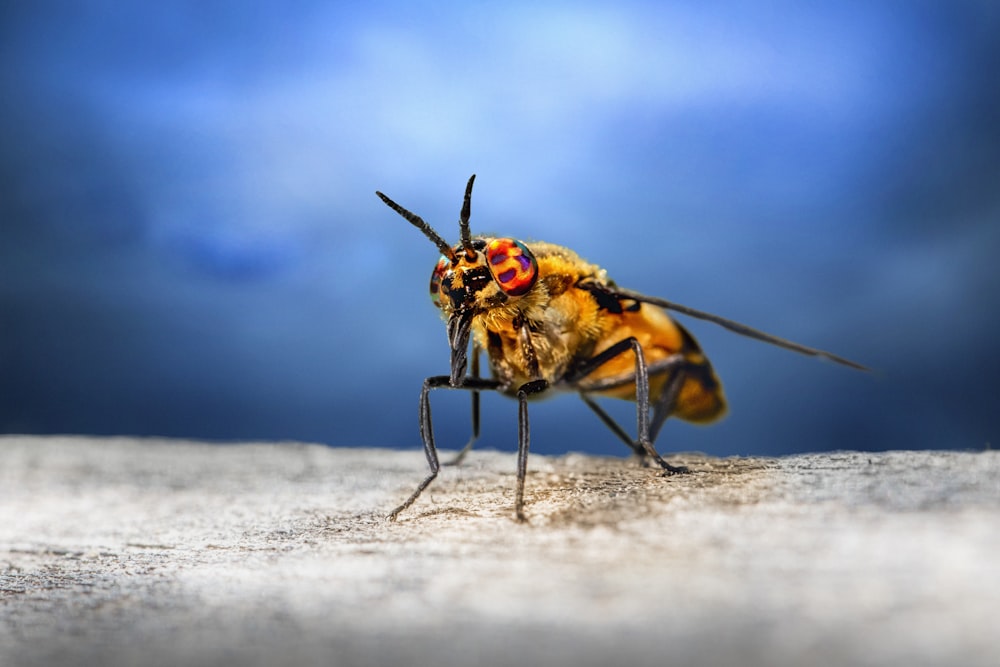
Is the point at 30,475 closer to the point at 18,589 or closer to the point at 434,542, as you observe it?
the point at 18,589

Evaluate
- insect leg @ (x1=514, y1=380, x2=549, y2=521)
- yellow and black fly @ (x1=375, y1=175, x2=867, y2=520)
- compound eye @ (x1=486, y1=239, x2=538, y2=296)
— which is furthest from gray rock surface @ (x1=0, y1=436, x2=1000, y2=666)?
compound eye @ (x1=486, y1=239, x2=538, y2=296)

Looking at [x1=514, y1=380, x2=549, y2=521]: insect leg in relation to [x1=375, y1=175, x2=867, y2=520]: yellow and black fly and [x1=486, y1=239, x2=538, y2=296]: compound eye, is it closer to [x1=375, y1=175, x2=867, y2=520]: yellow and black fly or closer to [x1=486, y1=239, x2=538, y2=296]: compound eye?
[x1=375, y1=175, x2=867, y2=520]: yellow and black fly

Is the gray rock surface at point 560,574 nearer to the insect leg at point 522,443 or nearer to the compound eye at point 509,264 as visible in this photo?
the insect leg at point 522,443

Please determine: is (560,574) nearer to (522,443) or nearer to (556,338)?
(522,443)

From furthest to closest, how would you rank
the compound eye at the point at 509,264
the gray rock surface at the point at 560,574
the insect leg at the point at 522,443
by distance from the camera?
1. the compound eye at the point at 509,264
2. the insect leg at the point at 522,443
3. the gray rock surface at the point at 560,574

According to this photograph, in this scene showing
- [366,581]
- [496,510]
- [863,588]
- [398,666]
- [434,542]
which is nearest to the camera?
[398,666]

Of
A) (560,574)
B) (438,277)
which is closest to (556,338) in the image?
(438,277)

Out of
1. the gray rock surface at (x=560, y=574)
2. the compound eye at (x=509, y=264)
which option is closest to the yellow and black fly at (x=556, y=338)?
the compound eye at (x=509, y=264)

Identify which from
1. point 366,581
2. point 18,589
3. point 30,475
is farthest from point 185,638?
point 30,475
